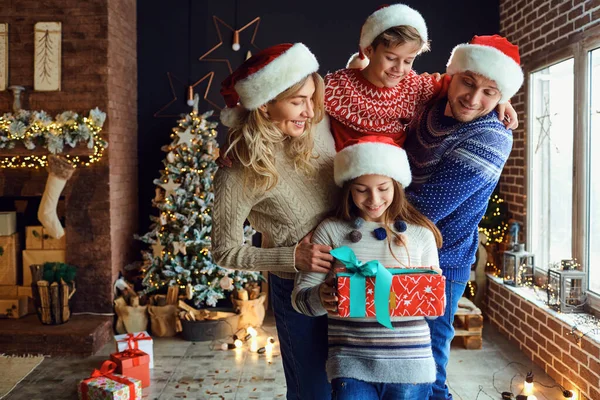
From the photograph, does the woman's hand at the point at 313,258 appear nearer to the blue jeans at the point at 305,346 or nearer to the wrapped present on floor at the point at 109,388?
the blue jeans at the point at 305,346

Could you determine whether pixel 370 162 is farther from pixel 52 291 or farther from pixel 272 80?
pixel 52 291

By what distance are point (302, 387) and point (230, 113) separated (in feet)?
3.13

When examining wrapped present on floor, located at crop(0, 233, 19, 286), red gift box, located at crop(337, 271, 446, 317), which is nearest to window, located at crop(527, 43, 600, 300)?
red gift box, located at crop(337, 271, 446, 317)

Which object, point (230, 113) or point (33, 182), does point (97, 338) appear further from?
point (230, 113)

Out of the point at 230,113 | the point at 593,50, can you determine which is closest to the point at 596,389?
the point at 593,50

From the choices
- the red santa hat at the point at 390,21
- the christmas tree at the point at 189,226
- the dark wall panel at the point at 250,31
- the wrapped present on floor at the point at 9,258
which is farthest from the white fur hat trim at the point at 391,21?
the wrapped present on floor at the point at 9,258

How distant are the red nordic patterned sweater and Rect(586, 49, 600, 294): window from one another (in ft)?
7.79

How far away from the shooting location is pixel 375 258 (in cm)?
201

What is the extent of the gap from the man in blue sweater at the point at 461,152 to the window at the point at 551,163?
2.71 m

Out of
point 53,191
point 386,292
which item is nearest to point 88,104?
point 53,191

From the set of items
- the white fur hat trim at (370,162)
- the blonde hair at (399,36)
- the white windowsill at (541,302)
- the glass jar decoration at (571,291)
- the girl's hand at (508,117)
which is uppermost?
the blonde hair at (399,36)

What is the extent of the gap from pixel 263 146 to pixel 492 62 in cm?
81

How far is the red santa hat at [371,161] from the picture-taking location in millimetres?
2004

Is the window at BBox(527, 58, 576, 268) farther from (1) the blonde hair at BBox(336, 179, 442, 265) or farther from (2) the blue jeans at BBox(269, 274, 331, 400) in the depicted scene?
(2) the blue jeans at BBox(269, 274, 331, 400)
